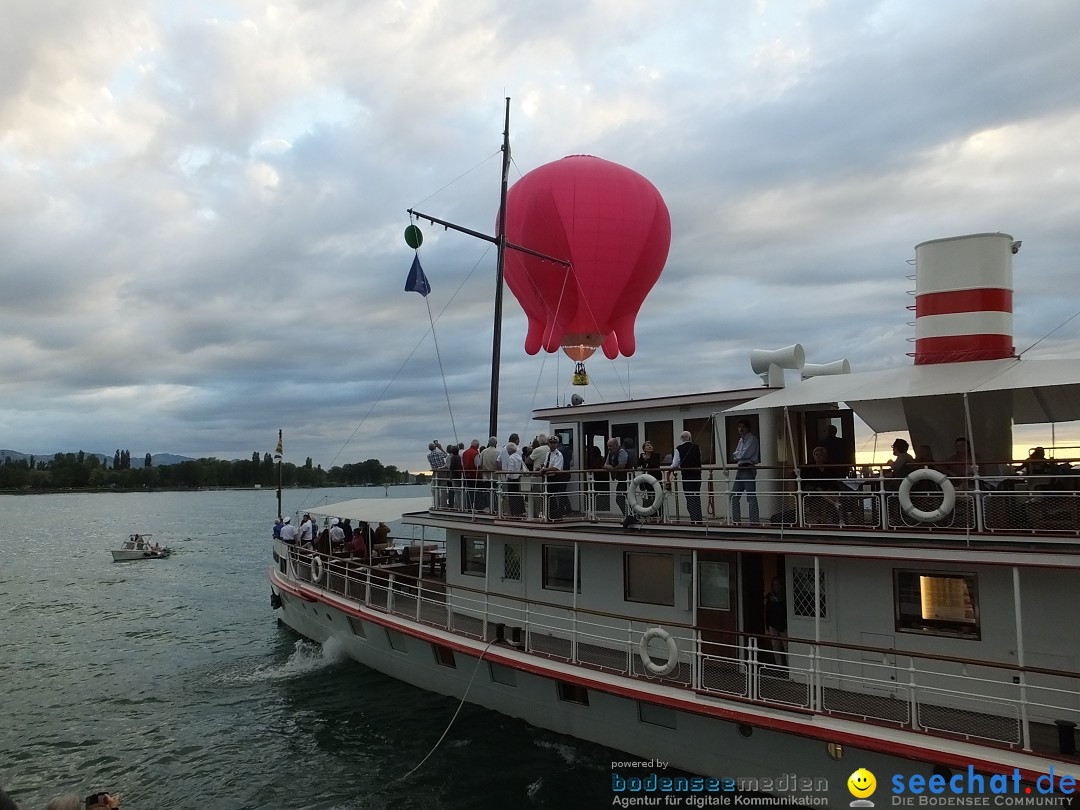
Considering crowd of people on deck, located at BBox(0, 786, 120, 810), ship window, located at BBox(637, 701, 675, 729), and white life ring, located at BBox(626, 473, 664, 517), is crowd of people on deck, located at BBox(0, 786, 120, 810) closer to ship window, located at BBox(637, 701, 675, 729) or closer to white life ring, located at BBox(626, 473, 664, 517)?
ship window, located at BBox(637, 701, 675, 729)

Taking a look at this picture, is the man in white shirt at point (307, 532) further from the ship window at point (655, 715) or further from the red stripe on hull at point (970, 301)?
the red stripe on hull at point (970, 301)

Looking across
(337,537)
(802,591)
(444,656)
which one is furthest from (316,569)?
(802,591)

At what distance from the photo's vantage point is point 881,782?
9.70m

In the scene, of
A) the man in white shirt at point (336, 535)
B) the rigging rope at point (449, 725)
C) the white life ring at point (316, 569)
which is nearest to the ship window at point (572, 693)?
the rigging rope at point (449, 725)

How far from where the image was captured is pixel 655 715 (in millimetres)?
11922

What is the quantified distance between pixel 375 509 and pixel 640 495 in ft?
36.0

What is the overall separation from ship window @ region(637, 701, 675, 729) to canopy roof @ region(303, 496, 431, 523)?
888 cm

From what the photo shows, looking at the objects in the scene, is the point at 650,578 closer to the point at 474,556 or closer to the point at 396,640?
the point at 474,556

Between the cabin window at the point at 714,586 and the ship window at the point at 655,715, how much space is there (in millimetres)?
1882

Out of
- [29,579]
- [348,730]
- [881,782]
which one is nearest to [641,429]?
[881,782]

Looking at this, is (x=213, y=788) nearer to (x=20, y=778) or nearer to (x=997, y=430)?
(x=20, y=778)

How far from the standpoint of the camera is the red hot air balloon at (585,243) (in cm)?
2339

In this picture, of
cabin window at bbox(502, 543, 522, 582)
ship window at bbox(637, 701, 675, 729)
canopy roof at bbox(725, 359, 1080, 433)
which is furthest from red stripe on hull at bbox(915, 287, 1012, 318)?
cabin window at bbox(502, 543, 522, 582)

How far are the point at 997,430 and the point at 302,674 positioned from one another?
17302mm
